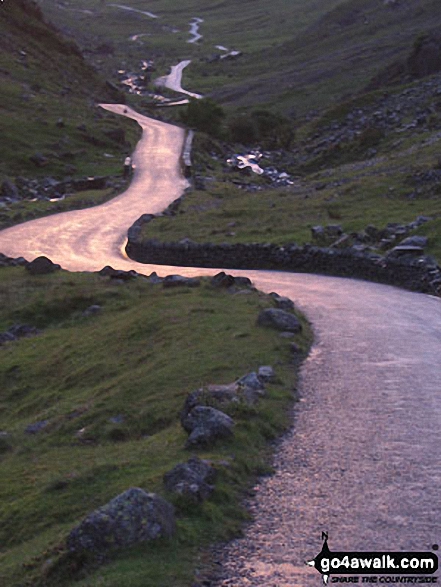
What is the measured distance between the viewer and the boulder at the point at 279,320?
2020cm

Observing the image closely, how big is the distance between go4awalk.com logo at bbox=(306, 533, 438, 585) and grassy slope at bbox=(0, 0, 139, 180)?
54.0 meters

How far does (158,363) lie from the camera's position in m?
18.3

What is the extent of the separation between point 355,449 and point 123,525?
4.17m

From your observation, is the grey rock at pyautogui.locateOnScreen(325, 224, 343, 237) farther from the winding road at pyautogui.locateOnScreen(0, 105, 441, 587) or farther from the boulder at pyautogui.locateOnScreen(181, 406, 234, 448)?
the boulder at pyautogui.locateOnScreen(181, 406, 234, 448)

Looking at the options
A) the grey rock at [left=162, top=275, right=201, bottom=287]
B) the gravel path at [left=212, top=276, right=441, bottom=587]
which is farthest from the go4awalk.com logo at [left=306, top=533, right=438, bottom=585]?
the grey rock at [left=162, top=275, right=201, bottom=287]

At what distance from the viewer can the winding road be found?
9.29 metres

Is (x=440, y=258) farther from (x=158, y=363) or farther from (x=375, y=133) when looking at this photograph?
(x=375, y=133)

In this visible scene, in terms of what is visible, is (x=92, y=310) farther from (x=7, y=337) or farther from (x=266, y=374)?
(x=266, y=374)

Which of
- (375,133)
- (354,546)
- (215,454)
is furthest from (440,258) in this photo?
(375,133)

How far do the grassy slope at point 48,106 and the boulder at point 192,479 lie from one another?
5177 cm

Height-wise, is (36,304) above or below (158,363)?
below

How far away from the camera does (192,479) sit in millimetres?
10391

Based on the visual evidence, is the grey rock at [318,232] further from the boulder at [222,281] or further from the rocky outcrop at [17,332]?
the rocky outcrop at [17,332]

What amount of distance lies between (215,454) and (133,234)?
1291 inches
